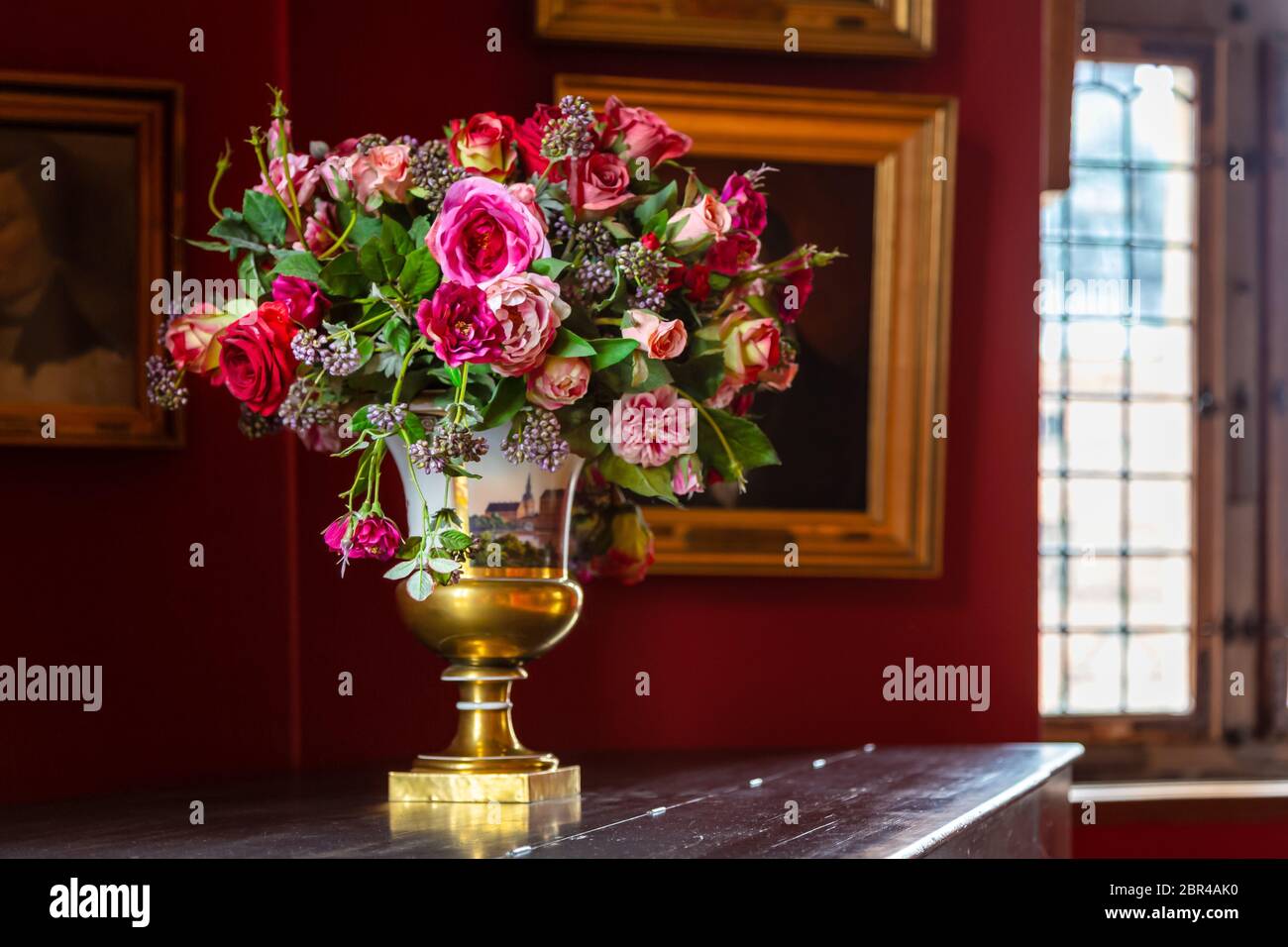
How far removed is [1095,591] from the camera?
3.68m

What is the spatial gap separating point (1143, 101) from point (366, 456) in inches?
104

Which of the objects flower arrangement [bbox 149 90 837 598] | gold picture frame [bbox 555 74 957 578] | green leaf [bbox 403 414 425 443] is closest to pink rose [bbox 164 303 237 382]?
flower arrangement [bbox 149 90 837 598]

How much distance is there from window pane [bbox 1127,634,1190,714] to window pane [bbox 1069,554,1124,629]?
0.08 m

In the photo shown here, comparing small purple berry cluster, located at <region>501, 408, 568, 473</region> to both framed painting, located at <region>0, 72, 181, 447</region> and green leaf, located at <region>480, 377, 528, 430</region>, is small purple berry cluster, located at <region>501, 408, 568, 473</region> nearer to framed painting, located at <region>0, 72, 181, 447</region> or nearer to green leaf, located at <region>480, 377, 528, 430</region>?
green leaf, located at <region>480, 377, 528, 430</region>

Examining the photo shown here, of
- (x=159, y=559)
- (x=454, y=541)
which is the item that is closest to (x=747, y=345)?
(x=454, y=541)

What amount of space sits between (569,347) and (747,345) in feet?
0.92

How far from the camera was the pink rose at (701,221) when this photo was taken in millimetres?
1898

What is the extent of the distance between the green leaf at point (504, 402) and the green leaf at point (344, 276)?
0.74ft

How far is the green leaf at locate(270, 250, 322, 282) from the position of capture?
1885 mm

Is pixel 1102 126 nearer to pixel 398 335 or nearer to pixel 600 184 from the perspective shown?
pixel 600 184

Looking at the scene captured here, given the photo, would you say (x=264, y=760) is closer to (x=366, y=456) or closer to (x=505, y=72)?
(x=366, y=456)

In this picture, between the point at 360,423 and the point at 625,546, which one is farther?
the point at 625,546

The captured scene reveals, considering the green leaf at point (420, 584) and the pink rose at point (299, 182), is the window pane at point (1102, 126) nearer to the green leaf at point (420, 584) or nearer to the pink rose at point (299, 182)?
the pink rose at point (299, 182)

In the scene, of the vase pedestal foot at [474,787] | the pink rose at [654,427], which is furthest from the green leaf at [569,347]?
the vase pedestal foot at [474,787]
